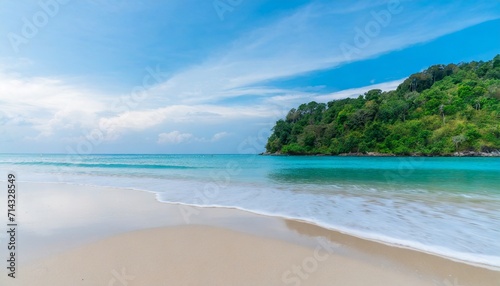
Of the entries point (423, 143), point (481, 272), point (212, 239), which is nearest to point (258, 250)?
point (212, 239)

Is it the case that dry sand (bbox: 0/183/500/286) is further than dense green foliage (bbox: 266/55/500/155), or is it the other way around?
dense green foliage (bbox: 266/55/500/155)

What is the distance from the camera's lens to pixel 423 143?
56125 mm

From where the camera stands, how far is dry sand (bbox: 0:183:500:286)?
311cm

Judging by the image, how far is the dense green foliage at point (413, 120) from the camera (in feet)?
172

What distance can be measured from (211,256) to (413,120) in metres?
69.3

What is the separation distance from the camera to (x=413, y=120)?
6025 centimetres

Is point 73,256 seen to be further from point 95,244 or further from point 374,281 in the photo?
point 374,281

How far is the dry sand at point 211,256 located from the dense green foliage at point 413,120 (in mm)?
62256

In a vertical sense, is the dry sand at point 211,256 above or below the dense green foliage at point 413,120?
below

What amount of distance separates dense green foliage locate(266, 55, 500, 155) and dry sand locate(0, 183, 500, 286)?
62.3 metres

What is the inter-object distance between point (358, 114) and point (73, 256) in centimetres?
7098

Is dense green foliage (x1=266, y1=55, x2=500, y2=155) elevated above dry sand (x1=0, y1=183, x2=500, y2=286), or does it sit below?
above

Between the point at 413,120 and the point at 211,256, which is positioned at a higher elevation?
the point at 413,120

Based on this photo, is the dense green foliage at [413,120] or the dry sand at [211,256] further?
the dense green foliage at [413,120]
